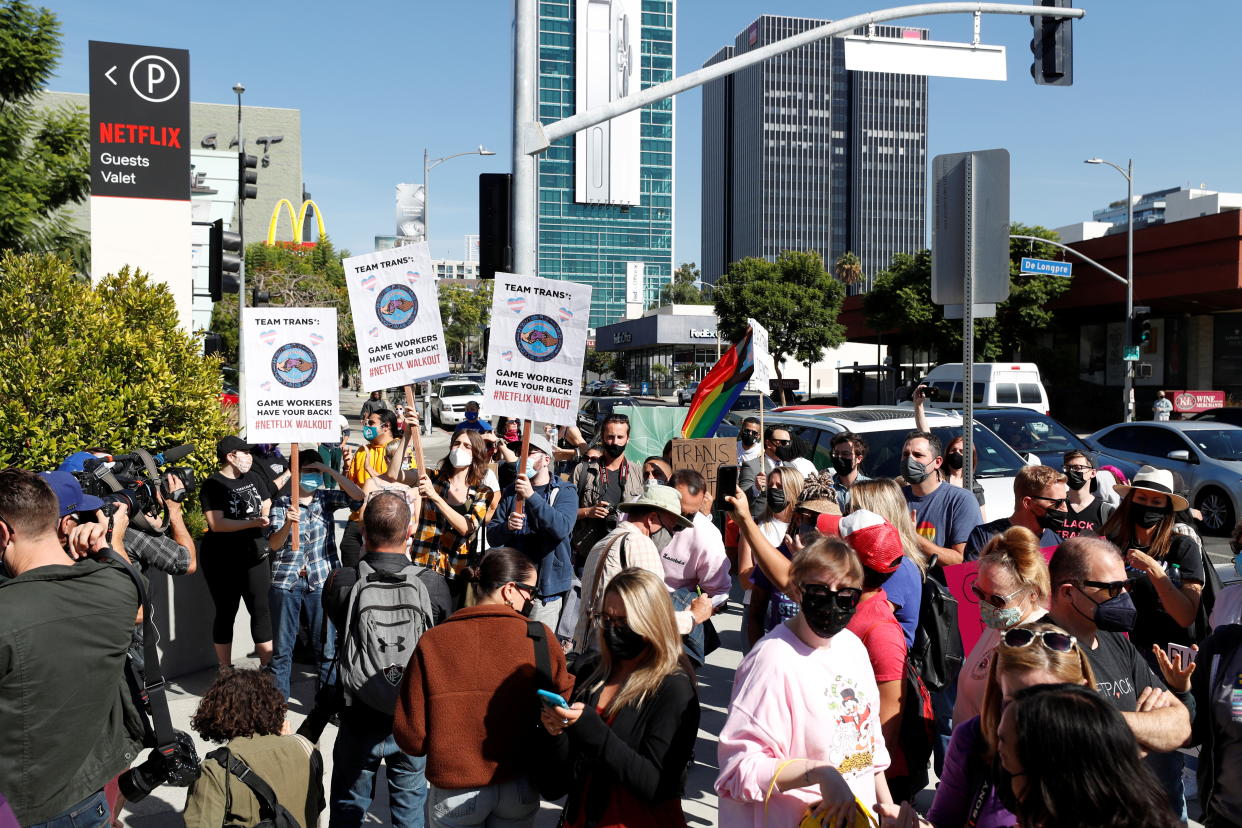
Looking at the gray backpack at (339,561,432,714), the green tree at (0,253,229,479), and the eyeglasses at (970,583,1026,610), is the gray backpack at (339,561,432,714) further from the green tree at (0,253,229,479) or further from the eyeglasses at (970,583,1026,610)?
the green tree at (0,253,229,479)

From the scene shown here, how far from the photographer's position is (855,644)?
3.14m

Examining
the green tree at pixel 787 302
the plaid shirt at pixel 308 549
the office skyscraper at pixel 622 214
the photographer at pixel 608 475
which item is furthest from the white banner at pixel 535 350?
the office skyscraper at pixel 622 214

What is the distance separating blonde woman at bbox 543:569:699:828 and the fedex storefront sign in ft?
91.8

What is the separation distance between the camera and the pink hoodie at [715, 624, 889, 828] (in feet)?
9.34

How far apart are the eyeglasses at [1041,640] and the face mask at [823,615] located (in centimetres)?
48

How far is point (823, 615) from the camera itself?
299cm

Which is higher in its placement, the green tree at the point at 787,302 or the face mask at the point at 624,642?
the green tree at the point at 787,302

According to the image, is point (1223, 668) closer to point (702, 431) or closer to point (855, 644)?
point (855, 644)

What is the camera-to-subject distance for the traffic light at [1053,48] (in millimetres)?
10109

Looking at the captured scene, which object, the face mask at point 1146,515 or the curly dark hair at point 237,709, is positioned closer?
the curly dark hair at point 237,709

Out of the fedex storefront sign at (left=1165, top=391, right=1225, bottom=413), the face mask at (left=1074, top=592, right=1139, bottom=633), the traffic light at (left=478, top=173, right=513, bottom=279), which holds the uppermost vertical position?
the traffic light at (left=478, top=173, right=513, bottom=279)

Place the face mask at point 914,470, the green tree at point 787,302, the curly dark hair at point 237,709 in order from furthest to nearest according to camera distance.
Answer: the green tree at point 787,302
the face mask at point 914,470
the curly dark hair at point 237,709

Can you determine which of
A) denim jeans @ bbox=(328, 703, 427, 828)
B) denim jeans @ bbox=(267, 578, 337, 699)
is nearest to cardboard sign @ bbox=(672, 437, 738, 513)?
denim jeans @ bbox=(267, 578, 337, 699)

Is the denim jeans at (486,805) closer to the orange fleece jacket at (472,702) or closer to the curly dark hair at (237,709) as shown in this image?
the orange fleece jacket at (472,702)
